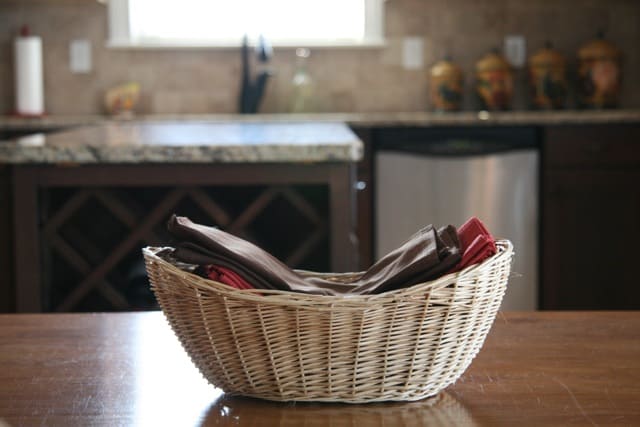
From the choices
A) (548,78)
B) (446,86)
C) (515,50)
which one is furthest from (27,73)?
(548,78)

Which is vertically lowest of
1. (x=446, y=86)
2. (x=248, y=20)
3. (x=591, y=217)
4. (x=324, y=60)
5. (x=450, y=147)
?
(x=591, y=217)

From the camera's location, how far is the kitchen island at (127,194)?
7.25 feet

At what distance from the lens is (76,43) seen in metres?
4.74

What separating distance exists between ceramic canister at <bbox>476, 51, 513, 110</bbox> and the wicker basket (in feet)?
12.4

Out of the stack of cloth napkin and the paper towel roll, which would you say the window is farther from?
the stack of cloth napkin

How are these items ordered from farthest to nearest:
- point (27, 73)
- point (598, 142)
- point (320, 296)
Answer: point (27, 73), point (598, 142), point (320, 296)

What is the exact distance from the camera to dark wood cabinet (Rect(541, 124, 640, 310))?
13.0 feet

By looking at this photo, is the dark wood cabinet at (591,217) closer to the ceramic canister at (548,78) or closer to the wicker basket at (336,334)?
the ceramic canister at (548,78)

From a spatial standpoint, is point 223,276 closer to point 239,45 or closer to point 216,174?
point 216,174

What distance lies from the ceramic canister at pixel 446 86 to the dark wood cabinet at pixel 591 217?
0.69 m

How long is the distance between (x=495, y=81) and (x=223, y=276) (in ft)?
12.6

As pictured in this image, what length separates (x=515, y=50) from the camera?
469cm

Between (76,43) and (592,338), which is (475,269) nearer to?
(592,338)

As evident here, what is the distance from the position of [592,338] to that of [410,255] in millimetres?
273
